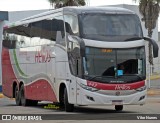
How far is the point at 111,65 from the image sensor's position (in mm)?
19719

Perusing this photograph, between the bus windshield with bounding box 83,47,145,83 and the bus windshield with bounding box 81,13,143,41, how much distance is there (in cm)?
55

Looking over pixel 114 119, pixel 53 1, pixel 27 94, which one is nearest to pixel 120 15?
pixel 114 119

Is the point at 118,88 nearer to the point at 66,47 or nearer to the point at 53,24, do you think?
the point at 66,47

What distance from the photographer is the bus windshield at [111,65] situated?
19.6 meters

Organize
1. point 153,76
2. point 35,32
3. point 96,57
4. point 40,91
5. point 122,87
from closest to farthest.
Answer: point 122,87 < point 96,57 < point 40,91 < point 35,32 < point 153,76

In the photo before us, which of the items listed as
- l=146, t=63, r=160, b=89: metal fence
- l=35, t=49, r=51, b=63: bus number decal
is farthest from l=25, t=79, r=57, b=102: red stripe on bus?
l=146, t=63, r=160, b=89: metal fence

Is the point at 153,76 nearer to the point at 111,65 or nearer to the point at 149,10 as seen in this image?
the point at 149,10

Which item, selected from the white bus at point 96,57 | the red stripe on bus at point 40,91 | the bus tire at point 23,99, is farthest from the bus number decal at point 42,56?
the bus tire at point 23,99

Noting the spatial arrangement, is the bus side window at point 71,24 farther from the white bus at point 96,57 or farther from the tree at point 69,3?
the tree at point 69,3

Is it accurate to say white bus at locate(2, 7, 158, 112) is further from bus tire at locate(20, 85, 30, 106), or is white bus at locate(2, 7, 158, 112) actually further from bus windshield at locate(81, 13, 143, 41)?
bus tire at locate(20, 85, 30, 106)

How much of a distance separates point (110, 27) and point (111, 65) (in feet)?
5.03

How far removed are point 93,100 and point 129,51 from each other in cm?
239

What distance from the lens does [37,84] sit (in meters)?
24.5

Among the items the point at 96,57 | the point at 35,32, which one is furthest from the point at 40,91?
the point at 96,57
